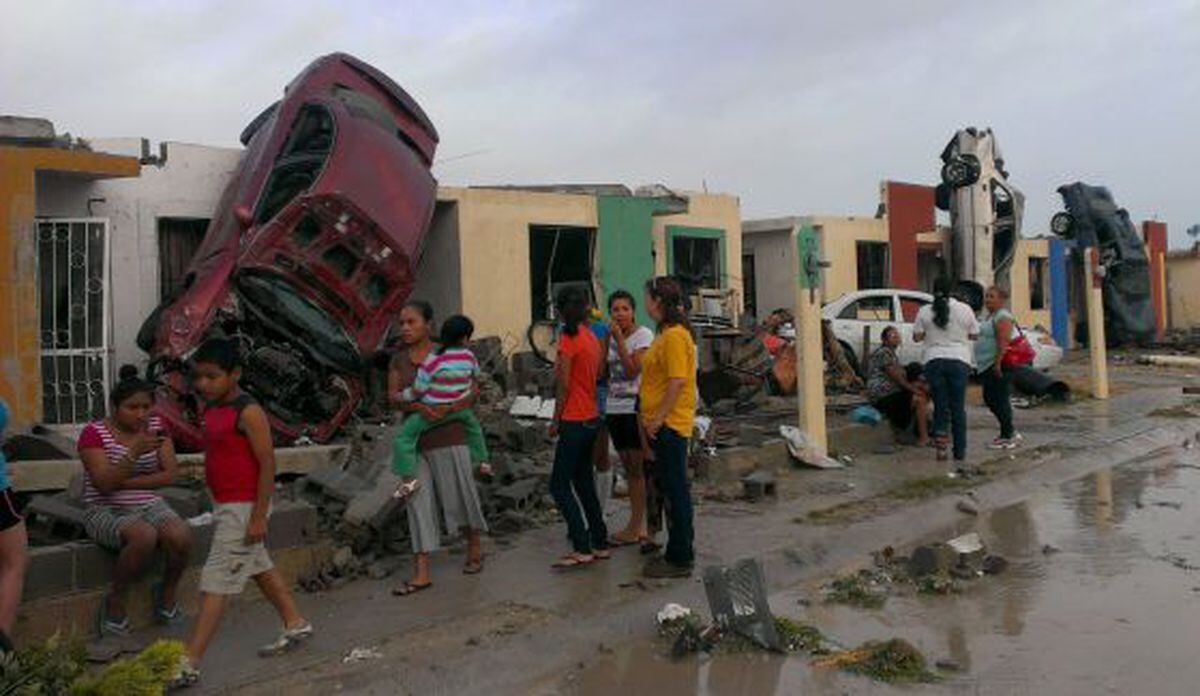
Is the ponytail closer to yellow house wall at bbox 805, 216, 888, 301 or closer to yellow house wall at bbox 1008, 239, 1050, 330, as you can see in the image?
yellow house wall at bbox 805, 216, 888, 301

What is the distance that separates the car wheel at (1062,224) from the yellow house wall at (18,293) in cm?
2493

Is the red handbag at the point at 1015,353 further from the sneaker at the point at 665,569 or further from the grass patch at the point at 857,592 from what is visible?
the sneaker at the point at 665,569

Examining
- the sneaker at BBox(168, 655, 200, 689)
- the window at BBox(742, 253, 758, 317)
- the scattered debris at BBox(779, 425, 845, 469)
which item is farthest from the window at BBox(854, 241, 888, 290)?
the sneaker at BBox(168, 655, 200, 689)

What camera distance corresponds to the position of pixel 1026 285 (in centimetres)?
2611

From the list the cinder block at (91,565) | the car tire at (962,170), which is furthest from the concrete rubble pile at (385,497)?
the car tire at (962,170)

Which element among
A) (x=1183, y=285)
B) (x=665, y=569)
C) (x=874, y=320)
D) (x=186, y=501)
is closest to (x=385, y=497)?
(x=186, y=501)

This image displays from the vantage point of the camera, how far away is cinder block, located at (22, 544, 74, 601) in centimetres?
479

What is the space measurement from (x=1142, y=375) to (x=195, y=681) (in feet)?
64.8

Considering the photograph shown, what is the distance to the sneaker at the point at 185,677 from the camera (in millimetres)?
4227

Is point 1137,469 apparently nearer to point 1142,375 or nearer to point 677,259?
point 677,259

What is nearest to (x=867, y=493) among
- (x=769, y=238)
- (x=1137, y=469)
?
(x=1137, y=469)

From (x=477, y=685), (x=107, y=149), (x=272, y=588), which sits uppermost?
(x=107, y=149)

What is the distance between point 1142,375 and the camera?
20172 millimetres

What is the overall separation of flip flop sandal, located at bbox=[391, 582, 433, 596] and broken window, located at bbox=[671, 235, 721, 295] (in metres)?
12.4
